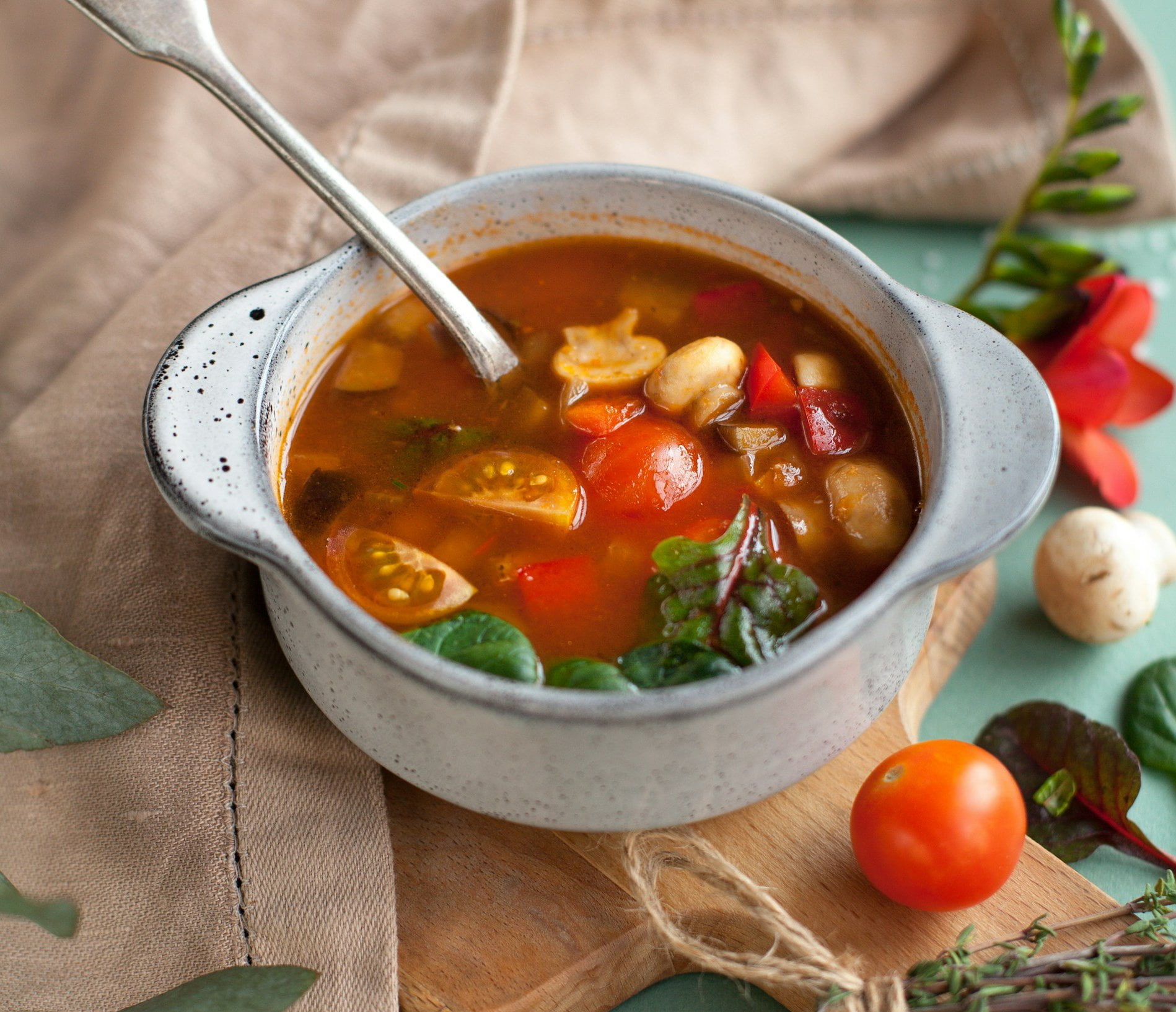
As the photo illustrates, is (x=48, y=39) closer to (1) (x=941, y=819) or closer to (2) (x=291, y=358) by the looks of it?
(2) (x=291, y=358)

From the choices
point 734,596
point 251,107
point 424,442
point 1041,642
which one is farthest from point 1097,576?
point 251,107

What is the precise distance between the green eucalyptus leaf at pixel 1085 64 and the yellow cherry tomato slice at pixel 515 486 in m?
1.40

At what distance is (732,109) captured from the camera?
2.63m

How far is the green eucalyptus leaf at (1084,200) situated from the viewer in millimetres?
2412

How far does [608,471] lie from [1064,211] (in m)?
1.33

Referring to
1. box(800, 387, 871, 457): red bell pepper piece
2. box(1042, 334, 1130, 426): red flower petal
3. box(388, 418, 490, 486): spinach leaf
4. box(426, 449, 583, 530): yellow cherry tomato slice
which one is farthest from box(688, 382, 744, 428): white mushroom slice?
box(1042, 334, 1130, 426): red flower petal

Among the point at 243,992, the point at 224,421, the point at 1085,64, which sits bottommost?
the point at 243,992

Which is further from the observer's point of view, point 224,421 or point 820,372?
point 820,372

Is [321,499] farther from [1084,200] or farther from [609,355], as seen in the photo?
[1084,200]

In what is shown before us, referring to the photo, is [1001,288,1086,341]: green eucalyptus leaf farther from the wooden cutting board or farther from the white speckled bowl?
the wooden cutting board

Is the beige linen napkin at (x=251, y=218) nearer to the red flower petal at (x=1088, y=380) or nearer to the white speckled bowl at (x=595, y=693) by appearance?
the white speckled bowl at (x=595, y=693)

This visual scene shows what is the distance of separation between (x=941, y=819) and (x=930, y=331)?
645 millimetres

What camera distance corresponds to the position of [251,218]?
2.21 metres

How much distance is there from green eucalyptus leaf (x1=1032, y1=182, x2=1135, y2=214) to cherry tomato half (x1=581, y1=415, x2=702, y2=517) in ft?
3.73
